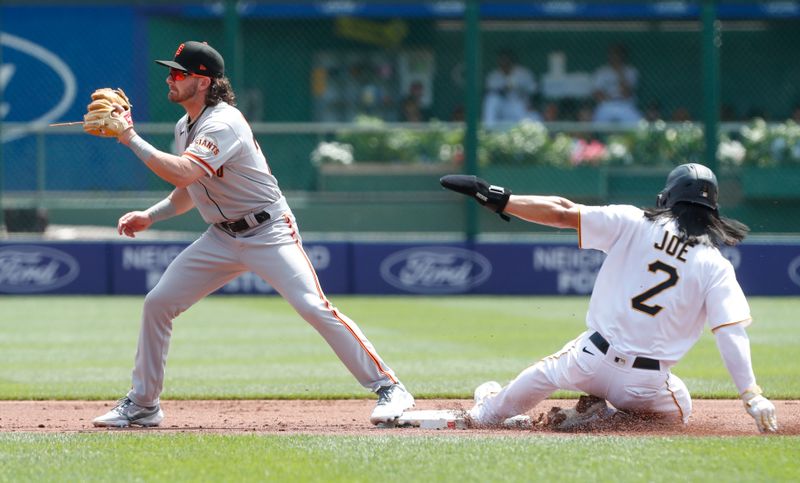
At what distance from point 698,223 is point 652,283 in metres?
0.38

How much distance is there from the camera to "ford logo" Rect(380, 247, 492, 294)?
590 inches

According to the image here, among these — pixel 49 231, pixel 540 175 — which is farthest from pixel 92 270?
pixel 540 175

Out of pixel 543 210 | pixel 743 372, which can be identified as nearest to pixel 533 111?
pixel 543 210

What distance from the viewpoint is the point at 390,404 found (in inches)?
247

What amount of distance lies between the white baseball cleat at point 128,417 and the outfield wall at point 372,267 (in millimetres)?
8492

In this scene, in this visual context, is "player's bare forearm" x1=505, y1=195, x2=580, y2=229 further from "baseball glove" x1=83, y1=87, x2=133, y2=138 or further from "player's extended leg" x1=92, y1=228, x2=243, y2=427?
"baseball glove" x1=83, y1=87, x2=133, y2=138

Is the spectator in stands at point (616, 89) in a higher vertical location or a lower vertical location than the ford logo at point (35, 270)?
higher

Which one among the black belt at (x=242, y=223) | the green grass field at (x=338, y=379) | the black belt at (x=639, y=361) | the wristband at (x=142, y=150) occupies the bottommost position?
the green grass field at (x=338, y=379)

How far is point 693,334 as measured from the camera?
18.9ft

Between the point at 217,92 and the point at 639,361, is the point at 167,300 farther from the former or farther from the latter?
the point at 639,361

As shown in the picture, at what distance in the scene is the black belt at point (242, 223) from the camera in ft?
20.9

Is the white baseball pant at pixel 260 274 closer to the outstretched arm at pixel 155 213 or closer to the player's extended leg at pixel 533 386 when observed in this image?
the outstretched arm at pixel 155 213

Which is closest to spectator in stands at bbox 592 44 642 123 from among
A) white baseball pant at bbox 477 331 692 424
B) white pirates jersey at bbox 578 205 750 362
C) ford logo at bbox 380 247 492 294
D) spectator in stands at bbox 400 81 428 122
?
spectator in stands at bbox 400 81 428 122

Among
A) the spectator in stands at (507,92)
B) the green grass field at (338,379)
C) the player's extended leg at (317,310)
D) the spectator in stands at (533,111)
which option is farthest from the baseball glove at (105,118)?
the spectator in stands at (533,111)
